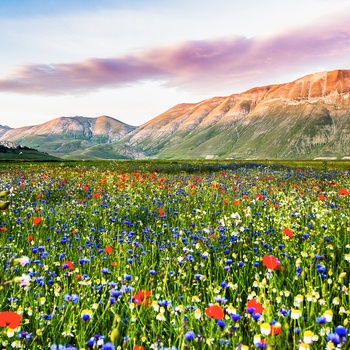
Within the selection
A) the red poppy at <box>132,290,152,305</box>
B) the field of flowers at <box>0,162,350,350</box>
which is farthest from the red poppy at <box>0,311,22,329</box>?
the red poppy at <box>132,290,152,305</box>

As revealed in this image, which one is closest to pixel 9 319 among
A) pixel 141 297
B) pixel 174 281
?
pixel 141 297

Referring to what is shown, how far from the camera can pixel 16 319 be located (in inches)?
106

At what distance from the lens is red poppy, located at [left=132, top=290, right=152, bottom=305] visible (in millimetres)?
3500

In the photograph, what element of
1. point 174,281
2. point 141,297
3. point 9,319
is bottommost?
point 174,281

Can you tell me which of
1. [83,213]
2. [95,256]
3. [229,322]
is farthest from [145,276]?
[83,213]

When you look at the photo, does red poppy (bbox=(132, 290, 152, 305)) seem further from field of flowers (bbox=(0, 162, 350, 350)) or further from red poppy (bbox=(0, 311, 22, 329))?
red poppy (bbox=(0, 311, 22, 329))

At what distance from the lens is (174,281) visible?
15.9 feet

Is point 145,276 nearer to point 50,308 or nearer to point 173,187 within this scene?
point 50,308

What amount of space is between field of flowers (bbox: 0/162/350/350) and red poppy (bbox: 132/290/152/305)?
23 mm

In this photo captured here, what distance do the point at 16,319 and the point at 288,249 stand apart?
4682 millimetres

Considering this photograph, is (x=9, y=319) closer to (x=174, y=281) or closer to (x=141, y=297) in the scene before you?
(x=141, y=297)

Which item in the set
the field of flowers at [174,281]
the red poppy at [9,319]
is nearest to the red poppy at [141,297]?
the field of flowers at [174,281]

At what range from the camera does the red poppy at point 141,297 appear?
3.50 m

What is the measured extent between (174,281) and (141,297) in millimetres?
1341
